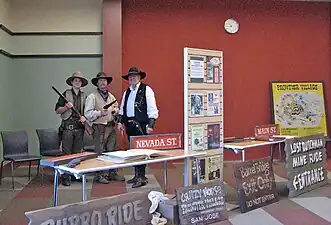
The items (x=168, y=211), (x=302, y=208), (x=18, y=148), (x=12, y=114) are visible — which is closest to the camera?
(x=168, y=211)

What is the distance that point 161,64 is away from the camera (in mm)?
7801

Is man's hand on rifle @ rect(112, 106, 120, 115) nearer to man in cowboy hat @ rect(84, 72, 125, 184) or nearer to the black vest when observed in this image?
man in cowboy hat @ rect(84, 72, 125, 184)

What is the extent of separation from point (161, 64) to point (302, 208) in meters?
3.85

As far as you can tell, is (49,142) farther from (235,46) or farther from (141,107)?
(235,46)

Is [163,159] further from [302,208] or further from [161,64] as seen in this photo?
[161,64]

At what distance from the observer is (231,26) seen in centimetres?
796

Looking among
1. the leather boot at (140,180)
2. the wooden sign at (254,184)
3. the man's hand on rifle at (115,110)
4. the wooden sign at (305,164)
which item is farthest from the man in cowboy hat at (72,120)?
the wooden sign at (305,164)

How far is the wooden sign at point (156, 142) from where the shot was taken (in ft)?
15.2

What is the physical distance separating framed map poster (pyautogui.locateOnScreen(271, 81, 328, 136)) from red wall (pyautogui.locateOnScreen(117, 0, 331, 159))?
0.14m

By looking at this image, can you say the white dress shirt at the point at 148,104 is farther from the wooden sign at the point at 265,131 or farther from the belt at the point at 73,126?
the wooden sign at the point at 265,131

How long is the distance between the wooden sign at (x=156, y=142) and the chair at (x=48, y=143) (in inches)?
90.4

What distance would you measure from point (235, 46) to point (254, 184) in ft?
12.5

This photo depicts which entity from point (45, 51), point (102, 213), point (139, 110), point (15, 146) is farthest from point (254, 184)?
point (45, 51)

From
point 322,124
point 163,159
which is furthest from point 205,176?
point 322,124
